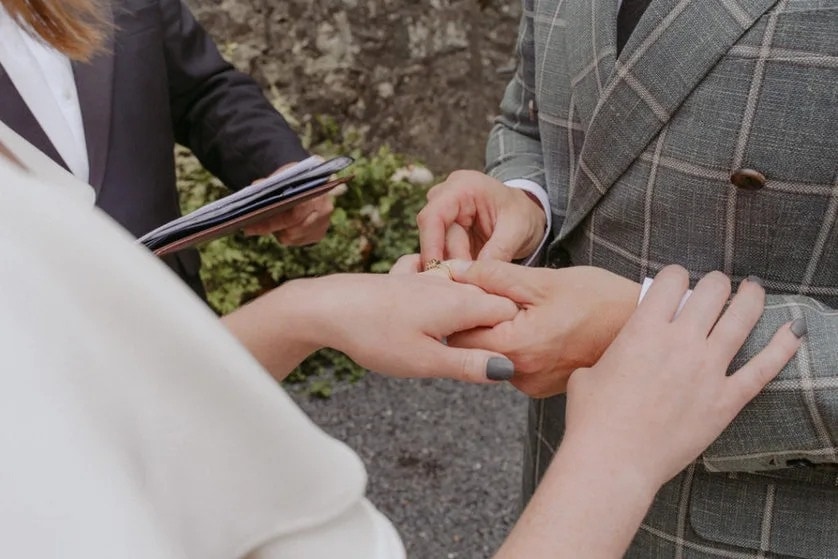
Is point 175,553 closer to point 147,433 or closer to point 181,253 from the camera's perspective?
point 147,433

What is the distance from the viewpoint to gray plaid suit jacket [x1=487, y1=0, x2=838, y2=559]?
0.81 m

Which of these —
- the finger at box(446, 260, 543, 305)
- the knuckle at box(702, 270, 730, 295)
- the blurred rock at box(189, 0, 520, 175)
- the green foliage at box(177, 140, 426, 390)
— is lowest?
the green foliage at box(177, 140, 426, 390)

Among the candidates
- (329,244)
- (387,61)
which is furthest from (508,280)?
(387,61)

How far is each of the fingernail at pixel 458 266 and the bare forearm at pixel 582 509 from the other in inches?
13.0

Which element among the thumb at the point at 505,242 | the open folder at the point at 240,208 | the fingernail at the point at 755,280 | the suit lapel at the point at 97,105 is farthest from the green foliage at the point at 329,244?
the fingernail at the point at 755,280

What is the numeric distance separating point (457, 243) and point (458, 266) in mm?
151

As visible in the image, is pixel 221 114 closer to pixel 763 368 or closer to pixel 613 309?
pixel 613 309

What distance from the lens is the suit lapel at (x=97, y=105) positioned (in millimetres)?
1521

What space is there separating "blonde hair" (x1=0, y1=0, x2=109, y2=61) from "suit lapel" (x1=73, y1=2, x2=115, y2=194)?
0.25 metres

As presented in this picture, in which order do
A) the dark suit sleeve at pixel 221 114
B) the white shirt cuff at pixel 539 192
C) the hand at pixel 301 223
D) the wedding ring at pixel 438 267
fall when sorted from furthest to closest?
1. the dark suit sleeve at pixel 221 114
2. the hand at pixel 301 223
3. the white shirt cuff at pixel 539 192
4. the wedding ring at pixel 438 267

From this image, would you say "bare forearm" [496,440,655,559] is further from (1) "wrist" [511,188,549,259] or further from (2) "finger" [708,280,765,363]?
(1) "wrist" [511,188,549,259]

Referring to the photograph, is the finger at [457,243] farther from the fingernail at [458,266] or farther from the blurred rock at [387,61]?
the blurred rock at [387,61]

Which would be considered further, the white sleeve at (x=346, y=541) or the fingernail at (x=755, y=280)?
the fingernail at (x=755, y=280)

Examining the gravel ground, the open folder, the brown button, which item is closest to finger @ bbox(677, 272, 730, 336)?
the brown button
